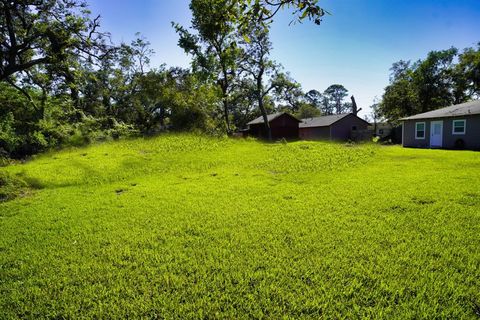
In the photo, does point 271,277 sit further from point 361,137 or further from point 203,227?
point 361,137

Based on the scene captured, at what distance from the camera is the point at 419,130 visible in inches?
753

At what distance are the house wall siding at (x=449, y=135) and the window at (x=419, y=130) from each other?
0.72ft

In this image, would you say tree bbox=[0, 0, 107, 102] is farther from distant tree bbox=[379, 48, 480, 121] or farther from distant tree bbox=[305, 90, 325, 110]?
distant tree bbox=[305, 90, 325, 110]

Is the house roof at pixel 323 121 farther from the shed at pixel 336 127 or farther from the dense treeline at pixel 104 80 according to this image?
the dense treeline at pixel 104 80

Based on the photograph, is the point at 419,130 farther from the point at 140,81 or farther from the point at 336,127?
the point at 140,81

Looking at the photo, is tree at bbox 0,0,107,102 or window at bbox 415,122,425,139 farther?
window at bbox 415,122,425,139

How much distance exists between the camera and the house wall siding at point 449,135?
621 inches

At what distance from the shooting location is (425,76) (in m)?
32.4

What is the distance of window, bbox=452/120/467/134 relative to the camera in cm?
1642

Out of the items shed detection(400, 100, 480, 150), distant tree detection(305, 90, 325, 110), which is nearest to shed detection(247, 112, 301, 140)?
shed detection(400, 100, 480, 150)

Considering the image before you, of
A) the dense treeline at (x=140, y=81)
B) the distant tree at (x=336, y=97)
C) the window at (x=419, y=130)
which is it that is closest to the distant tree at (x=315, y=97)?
the distant tree at (x=336, y=97)

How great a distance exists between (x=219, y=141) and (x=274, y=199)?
35.8 ft

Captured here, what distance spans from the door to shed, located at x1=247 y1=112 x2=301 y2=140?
13714 millimetres

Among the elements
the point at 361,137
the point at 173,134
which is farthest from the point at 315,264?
the point at 361,137
